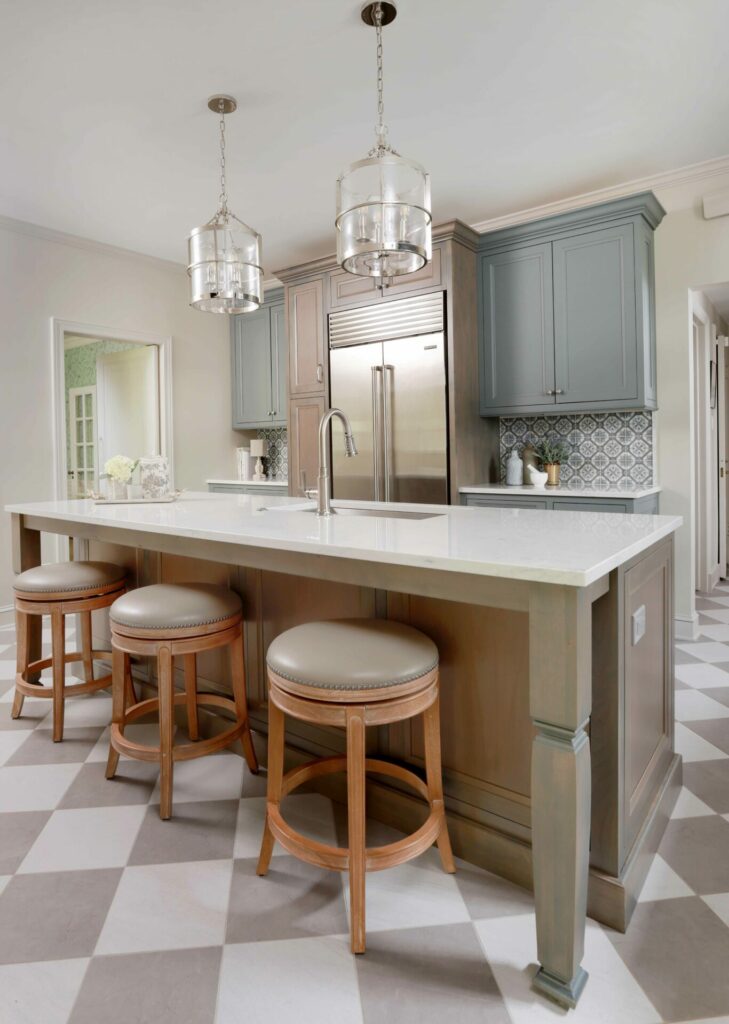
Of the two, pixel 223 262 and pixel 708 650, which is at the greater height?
pixel 223 262

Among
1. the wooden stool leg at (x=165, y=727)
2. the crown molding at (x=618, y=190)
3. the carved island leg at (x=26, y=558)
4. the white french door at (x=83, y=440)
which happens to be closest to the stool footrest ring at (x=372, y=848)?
the wooden stool leg at (x=165, y=727)

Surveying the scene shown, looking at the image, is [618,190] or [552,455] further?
[552,455]

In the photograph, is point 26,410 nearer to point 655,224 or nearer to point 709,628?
point 655,224

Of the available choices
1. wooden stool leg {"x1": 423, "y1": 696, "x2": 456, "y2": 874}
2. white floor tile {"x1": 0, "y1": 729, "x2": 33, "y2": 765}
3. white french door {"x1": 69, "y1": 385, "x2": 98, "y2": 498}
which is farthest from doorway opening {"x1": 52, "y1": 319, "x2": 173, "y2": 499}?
wooden stool leg {"x1": 423, "y1": 696, "x2": 456, "y2": 874}

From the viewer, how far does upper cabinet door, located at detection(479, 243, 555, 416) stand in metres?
3.82

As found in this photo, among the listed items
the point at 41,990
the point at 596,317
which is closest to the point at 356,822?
the point at 41,990

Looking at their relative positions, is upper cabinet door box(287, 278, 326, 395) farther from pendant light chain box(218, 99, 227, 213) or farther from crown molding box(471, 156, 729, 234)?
crown molding box(471, 156, 729, 234)

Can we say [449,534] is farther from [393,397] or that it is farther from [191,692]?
[393,397]

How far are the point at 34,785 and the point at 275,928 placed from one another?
111cm

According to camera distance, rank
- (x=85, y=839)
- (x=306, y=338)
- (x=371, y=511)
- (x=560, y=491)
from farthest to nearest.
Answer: (x=306, y=338)
(x=560, y=491)
(x=371, y=511)
(x=85, y=839)

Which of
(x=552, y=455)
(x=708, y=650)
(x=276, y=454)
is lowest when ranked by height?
(x=708, y=650)

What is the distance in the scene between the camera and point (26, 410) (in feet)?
14.1

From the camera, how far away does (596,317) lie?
11.9ft

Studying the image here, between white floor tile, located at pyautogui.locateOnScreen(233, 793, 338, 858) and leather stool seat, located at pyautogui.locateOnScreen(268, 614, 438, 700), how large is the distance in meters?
0.60
